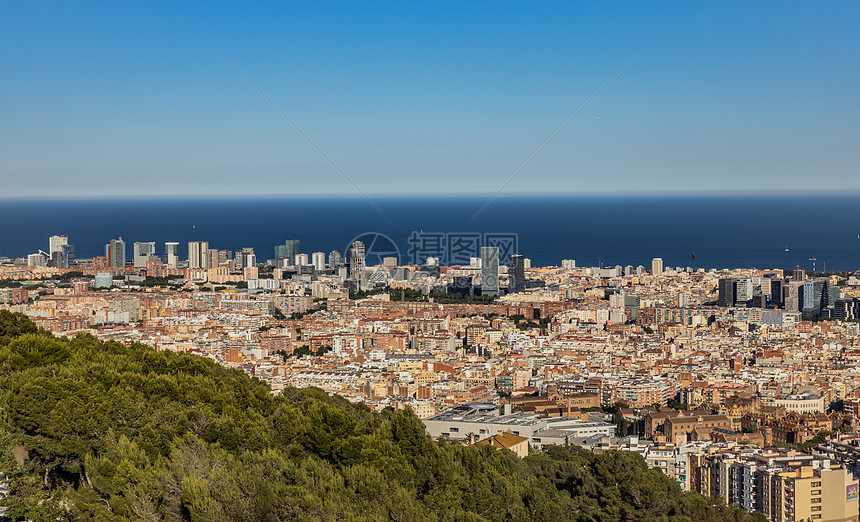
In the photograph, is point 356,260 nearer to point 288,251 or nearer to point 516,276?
point 516,276

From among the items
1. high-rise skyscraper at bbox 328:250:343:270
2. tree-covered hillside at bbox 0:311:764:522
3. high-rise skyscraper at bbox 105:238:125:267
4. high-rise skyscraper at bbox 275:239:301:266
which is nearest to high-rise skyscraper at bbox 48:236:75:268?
high-rise skyscraper at bbox 105:238:125:267

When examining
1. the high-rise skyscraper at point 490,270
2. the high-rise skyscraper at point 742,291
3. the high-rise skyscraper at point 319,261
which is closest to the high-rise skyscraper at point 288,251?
the high-rise skyscraper at point 319,261

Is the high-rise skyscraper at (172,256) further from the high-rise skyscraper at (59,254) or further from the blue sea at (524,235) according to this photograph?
the high-rise skyscraper at (59,254)

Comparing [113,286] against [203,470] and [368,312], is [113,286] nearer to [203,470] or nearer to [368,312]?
[368,312]

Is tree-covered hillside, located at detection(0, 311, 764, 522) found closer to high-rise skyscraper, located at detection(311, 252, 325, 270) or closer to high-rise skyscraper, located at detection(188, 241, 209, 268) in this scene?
high-rise skyscraper, located at detection(311, 252, 325, 270)

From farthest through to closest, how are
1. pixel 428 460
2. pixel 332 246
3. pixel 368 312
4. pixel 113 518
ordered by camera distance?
1. pixel 332 246
2. pixel 368 312
3. pixel 428 460
4. pixel 113 518

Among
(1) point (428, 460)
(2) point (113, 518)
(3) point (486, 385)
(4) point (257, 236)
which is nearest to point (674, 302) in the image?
(3) point (486, 385)
